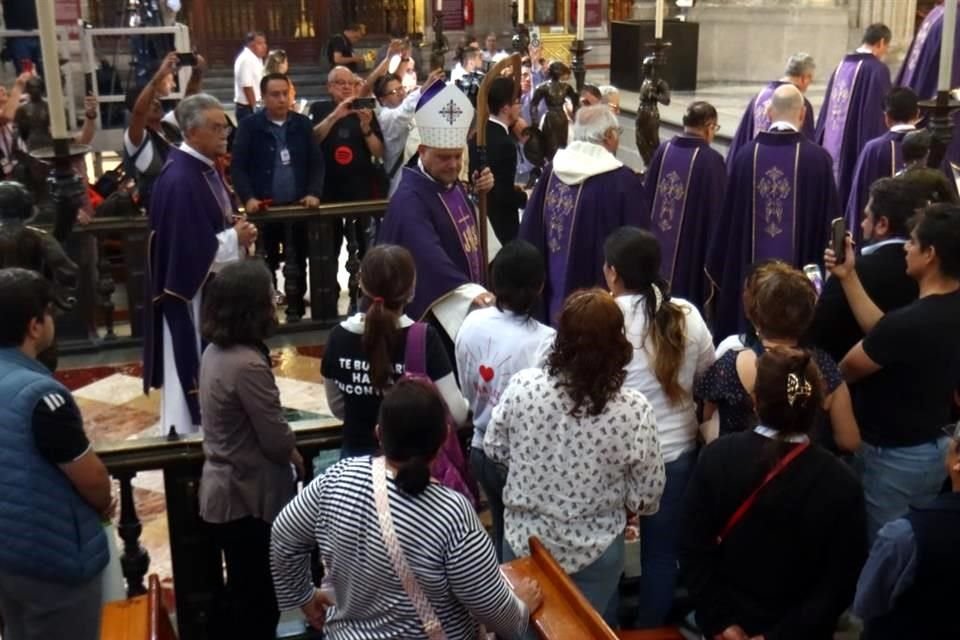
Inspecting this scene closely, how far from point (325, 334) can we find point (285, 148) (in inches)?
44.5

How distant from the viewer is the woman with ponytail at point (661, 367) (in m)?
3.20

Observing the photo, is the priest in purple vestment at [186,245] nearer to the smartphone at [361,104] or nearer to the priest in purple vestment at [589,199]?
the priest in purple vestment at [589,199]

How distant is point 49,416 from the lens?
103 inches

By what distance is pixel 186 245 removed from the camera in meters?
4.62

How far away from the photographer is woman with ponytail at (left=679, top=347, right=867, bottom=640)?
2.43 meters

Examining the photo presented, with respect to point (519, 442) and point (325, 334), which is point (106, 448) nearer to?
point (519, 442)

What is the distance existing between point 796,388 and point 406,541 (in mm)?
913

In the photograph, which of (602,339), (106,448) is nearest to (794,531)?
(602,339)

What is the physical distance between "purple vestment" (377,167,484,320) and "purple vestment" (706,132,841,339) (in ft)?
5.42

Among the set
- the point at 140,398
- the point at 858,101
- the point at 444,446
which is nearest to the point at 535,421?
the point at 444,446

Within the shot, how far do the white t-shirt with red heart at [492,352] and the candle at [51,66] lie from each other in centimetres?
146

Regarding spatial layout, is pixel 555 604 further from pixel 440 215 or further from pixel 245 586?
pixel 440 215

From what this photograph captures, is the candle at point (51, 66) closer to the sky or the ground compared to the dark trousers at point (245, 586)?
closer to the sky

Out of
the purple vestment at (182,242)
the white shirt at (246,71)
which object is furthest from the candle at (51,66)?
the white shirt at (246,71)
